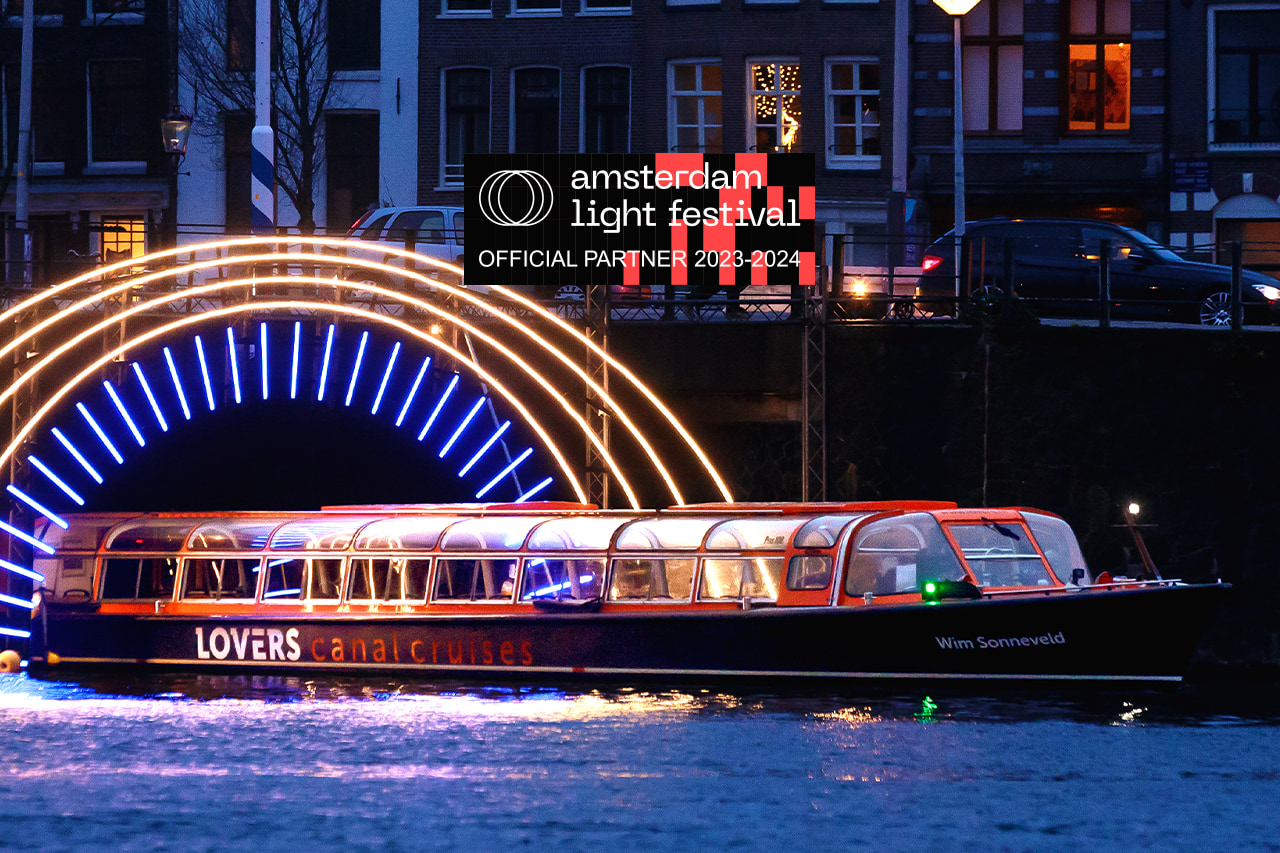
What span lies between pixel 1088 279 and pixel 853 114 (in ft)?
57.1

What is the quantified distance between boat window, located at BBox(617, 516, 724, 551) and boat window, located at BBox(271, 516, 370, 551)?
3.92 metres

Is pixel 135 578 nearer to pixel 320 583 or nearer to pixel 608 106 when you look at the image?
pixel 320 583

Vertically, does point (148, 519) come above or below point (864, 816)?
above

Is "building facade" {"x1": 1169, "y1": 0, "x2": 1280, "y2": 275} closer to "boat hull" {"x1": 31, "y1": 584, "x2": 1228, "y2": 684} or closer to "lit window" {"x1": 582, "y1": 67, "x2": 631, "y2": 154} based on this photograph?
"lit window" {"x1": 582, "y1": 67, "x2": 631, "y2": 154}

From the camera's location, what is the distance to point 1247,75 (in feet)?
145

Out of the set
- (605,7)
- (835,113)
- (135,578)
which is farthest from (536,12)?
(135,578)

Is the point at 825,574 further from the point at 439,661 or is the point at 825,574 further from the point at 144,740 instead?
the point at 144,740

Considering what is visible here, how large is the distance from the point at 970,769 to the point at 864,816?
85.6 inches

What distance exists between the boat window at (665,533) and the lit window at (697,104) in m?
22.2

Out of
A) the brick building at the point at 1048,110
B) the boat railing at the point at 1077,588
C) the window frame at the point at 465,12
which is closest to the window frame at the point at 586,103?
the window frame at the point at 465,12

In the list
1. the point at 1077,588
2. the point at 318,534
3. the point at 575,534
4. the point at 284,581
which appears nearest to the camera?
the point at 1077,588

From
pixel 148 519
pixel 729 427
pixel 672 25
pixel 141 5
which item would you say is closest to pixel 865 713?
pixel 729 427

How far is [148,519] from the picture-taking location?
2861 cm

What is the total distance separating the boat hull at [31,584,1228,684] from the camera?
23016mm
